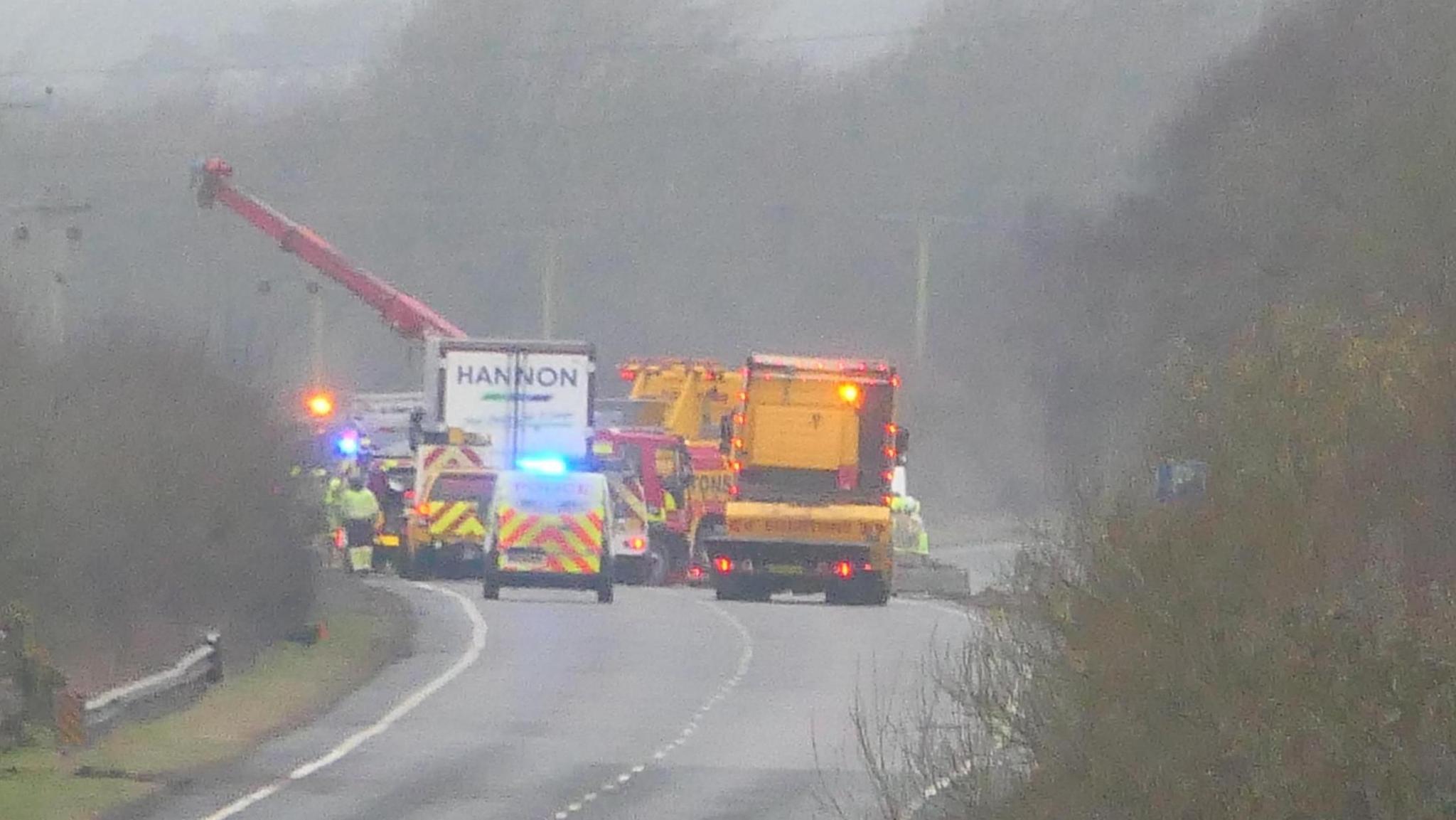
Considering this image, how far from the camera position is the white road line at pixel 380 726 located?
19.2 metres

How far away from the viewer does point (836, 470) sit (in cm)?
3897

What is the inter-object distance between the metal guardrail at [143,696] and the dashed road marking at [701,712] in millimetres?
3812

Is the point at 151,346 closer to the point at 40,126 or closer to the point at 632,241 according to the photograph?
the point at 40,126

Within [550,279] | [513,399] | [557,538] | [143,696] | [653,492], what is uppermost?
[550,279]

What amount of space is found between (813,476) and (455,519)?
6.19m

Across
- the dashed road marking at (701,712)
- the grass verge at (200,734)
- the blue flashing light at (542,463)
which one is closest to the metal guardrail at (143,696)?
the grass verge at (200,734)

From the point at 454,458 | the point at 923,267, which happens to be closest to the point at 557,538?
the point at 454,458

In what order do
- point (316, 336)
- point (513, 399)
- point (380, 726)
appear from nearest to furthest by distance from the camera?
point (380, 726) → point (513, 399) → point (316, 336)

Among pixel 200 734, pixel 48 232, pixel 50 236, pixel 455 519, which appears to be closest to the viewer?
pixel 200 734

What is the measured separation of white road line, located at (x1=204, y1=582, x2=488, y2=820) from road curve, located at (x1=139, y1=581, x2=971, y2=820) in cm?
4

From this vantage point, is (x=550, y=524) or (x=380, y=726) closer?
(x=380, y=726)

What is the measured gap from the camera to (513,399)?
43312 mm

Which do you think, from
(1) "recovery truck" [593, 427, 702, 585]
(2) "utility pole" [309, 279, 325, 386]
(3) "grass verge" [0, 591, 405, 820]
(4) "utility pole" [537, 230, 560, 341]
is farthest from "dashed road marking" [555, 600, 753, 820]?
(4) "utility pole" [537, 230, 560, 341]

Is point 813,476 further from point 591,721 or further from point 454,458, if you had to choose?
point 591,721
